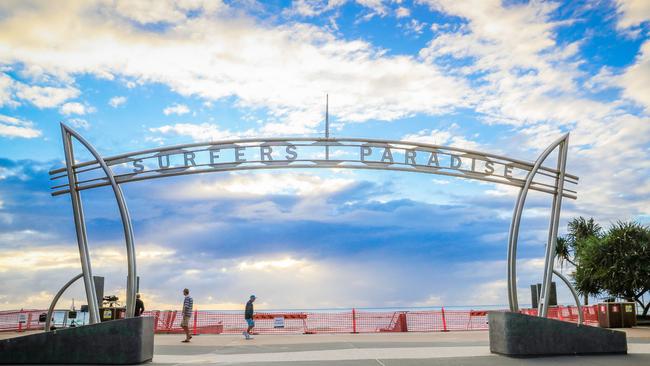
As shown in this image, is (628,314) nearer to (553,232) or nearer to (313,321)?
(313,321)

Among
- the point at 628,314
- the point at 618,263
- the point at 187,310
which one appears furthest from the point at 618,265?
the point at 187,310

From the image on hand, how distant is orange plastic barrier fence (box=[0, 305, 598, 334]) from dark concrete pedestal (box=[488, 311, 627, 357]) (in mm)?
13389

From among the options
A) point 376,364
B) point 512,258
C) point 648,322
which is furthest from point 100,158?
point 648,322

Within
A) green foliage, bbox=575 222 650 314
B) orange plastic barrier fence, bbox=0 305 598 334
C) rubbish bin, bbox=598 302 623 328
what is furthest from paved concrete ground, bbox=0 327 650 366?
green foliage, bbox=575 222 650 314

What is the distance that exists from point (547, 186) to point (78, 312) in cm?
2250

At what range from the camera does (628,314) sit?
92.4 feet

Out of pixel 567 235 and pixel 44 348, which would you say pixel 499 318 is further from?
pixel 567 235

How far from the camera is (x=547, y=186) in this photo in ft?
49.9

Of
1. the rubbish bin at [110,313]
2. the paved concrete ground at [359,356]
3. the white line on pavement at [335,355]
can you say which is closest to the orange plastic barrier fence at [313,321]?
the rubbish bin at [110,313]

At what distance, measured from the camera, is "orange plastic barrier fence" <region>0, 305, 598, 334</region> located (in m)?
27.2

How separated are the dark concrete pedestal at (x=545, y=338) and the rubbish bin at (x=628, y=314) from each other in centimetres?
1562

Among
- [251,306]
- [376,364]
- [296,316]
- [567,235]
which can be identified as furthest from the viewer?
[567,235]

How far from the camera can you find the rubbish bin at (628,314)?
28062 millimetres

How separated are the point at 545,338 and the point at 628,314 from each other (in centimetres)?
1729
